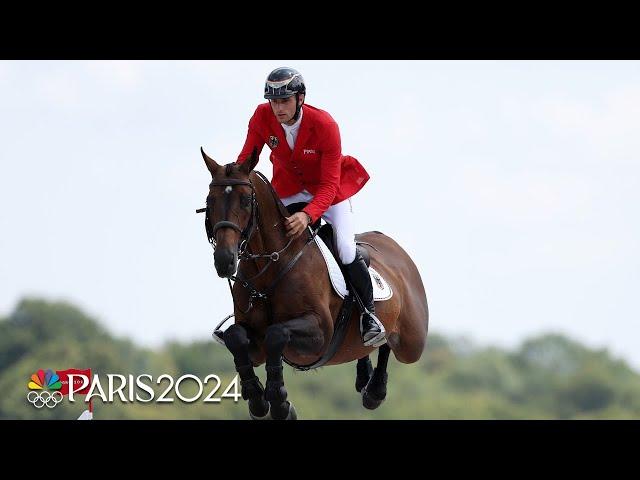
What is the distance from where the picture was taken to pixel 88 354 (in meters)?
30.4

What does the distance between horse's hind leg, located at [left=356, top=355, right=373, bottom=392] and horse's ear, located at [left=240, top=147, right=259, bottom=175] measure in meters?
3.35

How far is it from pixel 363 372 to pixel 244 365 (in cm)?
287

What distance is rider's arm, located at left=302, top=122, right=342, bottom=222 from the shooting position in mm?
9484

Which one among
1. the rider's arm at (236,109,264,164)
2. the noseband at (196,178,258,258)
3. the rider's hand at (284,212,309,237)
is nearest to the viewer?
the noseband at (196,178,258,258)

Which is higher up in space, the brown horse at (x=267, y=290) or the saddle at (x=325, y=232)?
the saddle at (x=325, y=232)

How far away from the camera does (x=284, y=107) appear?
9.25 meters

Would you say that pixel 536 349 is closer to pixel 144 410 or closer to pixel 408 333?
pixel 144 410

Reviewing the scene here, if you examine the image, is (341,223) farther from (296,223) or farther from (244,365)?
(244,365)

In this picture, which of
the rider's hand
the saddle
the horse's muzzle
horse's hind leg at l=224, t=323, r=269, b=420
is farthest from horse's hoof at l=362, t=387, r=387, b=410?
the horse's muzzle

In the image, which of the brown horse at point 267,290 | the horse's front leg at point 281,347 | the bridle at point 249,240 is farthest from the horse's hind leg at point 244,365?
the bridle at point 249,240

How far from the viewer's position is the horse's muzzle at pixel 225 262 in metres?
8.35

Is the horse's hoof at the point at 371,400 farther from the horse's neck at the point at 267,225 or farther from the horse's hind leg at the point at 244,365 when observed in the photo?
the horse's neck at the point at 267,225

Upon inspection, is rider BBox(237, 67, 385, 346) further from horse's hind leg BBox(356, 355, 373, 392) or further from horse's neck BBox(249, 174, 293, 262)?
horse's hind leg BBox(356, 355, 373, 392)

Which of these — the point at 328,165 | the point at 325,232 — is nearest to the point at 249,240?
the point at 328,165
